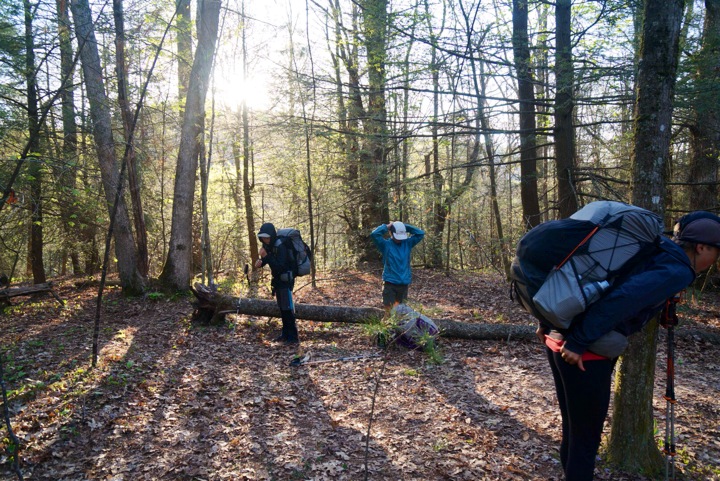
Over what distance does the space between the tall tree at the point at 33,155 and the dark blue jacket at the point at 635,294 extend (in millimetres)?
5142

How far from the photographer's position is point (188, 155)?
970cm

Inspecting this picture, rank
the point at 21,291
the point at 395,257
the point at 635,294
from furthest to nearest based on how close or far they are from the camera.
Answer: the point at 21,291 < the point at 395,257 < the point at 635,294

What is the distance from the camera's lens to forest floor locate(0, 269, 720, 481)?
11.6 ft

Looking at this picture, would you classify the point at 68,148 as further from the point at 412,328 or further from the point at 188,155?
the point at 412,328

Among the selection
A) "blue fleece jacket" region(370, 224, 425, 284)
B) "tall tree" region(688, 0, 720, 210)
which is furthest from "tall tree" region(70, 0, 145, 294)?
"tall tree" region(688, 0, 720, 210)

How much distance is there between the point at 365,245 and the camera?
15.7 metres

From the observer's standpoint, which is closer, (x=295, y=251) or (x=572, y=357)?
(x=572, y=357)

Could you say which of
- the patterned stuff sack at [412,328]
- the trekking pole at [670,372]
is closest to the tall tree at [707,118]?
the patterned stuff sack at [412,328]

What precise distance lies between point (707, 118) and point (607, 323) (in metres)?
9.04

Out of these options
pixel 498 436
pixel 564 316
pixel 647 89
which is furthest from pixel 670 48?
pixel 498 436

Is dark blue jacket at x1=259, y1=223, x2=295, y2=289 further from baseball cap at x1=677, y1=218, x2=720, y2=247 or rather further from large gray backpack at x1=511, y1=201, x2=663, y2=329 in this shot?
baseball cap at x1=677, y1=218, x2=720, y2=247

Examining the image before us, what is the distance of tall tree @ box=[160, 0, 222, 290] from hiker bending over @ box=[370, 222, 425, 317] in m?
5.24

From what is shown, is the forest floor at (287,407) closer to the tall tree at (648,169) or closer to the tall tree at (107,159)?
the tall tree at (648,169)

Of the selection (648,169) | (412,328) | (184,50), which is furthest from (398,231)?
(184,50)
